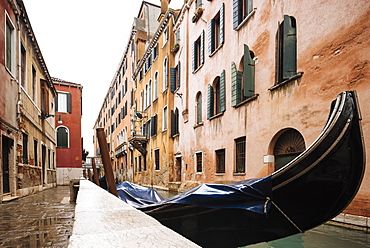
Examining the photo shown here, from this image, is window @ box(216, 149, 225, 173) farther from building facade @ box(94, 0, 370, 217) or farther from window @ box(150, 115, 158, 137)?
window @ box(150, 115, 158, 137)

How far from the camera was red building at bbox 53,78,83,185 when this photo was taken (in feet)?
60.3

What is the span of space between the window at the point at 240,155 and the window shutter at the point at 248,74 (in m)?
1.35

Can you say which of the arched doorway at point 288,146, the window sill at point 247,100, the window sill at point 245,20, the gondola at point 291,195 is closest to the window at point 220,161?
the window sill at point 247,100

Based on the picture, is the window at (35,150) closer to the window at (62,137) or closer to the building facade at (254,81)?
the building facade at (254,81)

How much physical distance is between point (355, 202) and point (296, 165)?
6.95 feet

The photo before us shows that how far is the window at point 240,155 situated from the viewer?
24.6ft

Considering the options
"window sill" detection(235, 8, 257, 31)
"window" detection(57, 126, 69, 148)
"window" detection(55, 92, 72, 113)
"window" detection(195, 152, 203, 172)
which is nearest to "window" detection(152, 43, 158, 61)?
"window" detection(55, 92, 72, 113)

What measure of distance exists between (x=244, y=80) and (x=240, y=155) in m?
2.05

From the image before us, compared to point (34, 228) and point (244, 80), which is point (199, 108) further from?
point (34, 228)

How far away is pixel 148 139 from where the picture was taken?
56.2ft

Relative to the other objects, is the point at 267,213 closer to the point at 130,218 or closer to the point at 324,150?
the point at 324,150

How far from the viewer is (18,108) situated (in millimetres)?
6836

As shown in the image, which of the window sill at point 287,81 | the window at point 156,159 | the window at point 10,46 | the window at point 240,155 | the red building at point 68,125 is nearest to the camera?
the window sill at point 287,81

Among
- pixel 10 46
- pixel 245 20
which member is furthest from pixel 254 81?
pixel 10 46
